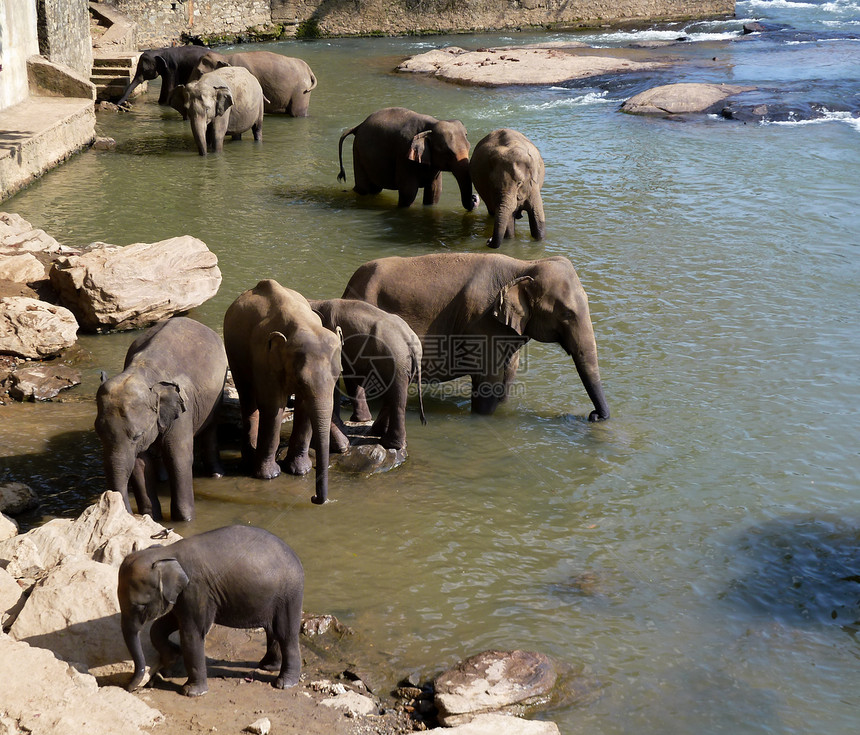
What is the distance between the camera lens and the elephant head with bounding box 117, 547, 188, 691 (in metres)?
4.22

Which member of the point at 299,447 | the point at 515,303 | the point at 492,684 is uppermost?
the point at 515,303

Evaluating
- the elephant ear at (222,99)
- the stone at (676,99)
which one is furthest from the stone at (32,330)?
the stone at (676,99)

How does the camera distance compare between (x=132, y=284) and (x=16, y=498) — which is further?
(x=132, y=284)

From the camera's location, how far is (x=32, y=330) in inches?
331

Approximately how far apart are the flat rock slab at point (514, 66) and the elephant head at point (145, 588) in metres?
20.4

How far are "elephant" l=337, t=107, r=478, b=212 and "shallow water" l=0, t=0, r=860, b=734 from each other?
0.40 m

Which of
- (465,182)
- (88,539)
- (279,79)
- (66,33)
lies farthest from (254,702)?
(66,33)

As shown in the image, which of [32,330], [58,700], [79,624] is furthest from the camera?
[32,330]

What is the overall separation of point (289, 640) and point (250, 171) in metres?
11.9

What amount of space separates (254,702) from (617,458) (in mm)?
3567

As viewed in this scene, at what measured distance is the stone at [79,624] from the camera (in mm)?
4555

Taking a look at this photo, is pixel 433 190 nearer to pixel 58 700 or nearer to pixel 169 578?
pixel 169 578

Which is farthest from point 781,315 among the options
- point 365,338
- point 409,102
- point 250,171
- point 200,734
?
point 409,102

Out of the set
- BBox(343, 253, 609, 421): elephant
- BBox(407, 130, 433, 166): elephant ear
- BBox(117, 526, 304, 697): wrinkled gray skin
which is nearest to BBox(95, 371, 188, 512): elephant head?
BBox(117, 526, 304, 697): wrinkled gray skin
